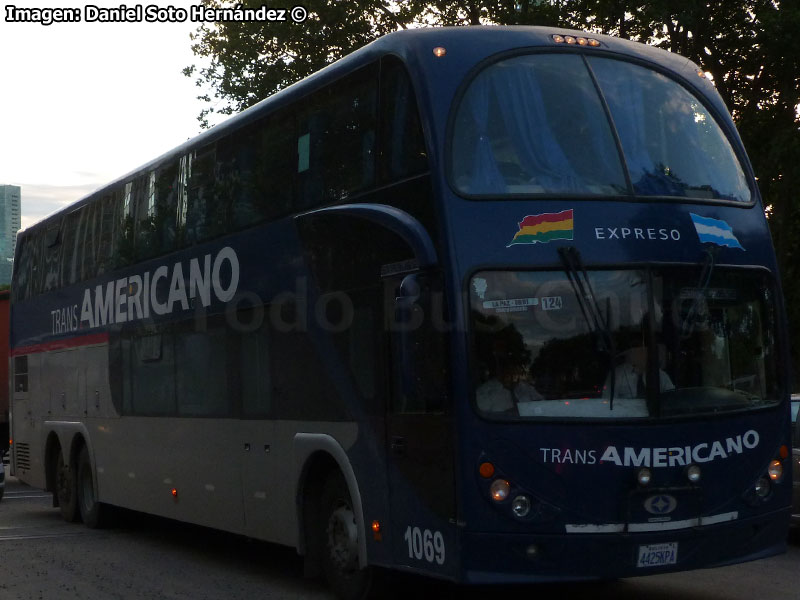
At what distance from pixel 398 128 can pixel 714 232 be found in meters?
2.34

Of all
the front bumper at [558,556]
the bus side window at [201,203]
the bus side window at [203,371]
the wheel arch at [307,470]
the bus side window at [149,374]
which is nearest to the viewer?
the front bumper at [558,556]

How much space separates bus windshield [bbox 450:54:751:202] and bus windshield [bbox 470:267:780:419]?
0.69 metres

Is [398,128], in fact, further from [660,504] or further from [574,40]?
[660,504]

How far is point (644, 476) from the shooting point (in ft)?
26.9

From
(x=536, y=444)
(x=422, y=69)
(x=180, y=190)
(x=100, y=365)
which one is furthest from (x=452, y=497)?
(x=100, y=365)

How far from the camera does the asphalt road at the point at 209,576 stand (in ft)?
34.0

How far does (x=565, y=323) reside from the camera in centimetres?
821

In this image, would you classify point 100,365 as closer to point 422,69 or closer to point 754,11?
point 422,69

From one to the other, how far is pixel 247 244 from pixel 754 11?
53.6ft

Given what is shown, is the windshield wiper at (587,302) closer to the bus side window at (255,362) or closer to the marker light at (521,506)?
the marker light at (521,506)

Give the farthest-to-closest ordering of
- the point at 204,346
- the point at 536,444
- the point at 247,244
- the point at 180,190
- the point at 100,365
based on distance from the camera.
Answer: the point at 100,365 → the point at 180,190 → the point at 204,346 → the point at 247,244 → the point at 536,444

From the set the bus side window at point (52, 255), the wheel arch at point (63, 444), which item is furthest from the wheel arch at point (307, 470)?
the bus side window at point (52, 255)

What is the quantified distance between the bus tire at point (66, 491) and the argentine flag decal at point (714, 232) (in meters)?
11.3

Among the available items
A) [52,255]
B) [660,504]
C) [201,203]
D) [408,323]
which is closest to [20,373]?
[52,255]
